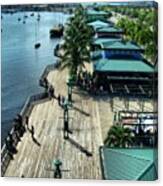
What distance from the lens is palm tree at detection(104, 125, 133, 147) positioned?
10.2 ft

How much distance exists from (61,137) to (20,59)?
0.50 m

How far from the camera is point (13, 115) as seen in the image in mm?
3256

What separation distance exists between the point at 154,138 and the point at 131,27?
619mm

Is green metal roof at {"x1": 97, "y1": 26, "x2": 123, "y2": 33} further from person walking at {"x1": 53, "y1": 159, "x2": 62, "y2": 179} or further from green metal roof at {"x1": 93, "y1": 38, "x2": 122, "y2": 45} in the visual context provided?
person walking at {"x1": 53, "y1": 159, "x2": 62, "y2": 179}

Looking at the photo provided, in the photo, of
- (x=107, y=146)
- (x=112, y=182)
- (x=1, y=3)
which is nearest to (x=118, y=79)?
(x=107, y=146)

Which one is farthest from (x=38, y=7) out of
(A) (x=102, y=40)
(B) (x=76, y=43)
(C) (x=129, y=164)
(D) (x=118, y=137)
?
(C) (x=129, y=164)

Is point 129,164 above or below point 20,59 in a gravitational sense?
below

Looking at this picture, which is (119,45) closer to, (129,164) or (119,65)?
(119,65)

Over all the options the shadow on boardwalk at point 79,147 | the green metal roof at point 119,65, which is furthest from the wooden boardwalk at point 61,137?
the green metal roof at point 119,65

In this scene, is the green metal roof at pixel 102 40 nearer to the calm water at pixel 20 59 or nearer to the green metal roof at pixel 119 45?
the green metal roof at pixel 119 45

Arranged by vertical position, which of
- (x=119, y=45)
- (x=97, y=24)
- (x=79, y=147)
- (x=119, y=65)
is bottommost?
(x=79, y=147)

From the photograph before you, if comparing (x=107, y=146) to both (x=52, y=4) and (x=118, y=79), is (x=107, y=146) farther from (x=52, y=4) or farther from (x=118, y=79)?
(x=52, y=4)

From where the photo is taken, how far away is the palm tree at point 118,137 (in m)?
3.12

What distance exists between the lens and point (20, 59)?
3.25 metres
